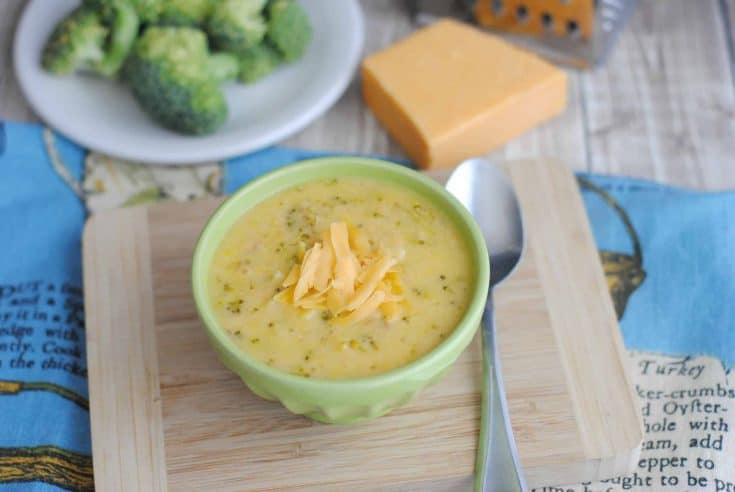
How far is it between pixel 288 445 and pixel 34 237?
73cm

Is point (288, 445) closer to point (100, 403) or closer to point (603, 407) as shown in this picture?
point (100, 403)

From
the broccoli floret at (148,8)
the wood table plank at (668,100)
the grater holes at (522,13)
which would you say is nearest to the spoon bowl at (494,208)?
the wood table plank at (668,100)

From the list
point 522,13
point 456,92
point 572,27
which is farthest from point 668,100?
point 456,92

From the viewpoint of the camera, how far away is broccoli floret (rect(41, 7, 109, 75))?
1.93 meters

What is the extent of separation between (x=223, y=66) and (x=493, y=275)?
2.70ft

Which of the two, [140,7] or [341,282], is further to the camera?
[140,7]

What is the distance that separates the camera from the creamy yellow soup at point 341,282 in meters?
1.23

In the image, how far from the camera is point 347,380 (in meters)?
1.19

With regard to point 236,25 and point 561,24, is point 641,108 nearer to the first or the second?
point 561,24

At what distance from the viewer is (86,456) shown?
4.77ft

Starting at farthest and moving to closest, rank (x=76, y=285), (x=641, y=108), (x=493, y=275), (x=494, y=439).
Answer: (x=641, y=108) < (x=76, y=285) < (x=493, y=275) < (x=494, y=439)

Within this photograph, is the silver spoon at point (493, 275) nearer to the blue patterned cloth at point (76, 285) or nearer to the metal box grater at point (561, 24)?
the blue patterned cloth at point (76, 285)

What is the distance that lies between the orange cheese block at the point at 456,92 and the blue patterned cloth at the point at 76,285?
219 millimetres

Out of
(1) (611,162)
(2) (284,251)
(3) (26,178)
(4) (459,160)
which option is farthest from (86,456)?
(1) (611,162)
